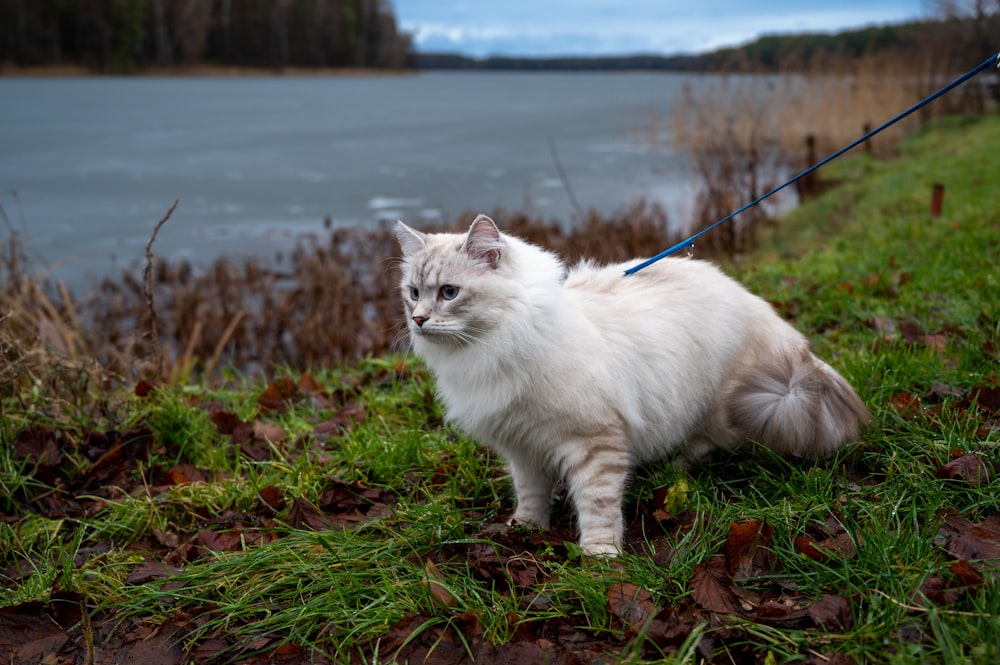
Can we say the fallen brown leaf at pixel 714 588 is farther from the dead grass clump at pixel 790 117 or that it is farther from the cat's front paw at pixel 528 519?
the dead grass clump at pixel 790 117

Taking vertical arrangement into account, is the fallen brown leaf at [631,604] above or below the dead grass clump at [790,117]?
below

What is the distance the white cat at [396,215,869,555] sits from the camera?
2725 millimetres

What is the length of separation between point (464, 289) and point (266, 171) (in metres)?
14.8

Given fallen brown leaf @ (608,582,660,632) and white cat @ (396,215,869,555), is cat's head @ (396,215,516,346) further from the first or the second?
fallen brown leaf @ (608,582,660,632)

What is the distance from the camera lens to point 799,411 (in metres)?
2.76

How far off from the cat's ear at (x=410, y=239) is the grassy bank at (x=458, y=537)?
0.97m

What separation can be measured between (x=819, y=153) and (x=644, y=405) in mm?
13356

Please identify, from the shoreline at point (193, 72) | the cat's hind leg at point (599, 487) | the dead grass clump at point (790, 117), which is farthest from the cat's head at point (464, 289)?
the shoreline at point (193, 72)

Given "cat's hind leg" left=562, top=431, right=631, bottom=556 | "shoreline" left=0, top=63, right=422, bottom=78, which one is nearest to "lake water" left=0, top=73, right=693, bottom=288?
"cat's hind leg" left=562, top=431, right=631, bottom=556

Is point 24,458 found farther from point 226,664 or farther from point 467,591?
point 467,591

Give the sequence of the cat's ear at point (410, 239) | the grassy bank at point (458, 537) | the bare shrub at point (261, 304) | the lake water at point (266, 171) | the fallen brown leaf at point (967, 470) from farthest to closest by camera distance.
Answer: the lake water at point (266, 171), the bare shrub at point (261, 304), the cat's ear at point (410, 239), the fallen brown leaf at point (967, 470), the grassy bank at point (458, 537)

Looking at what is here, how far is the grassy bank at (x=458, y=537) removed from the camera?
2129mm

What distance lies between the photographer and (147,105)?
2927cm

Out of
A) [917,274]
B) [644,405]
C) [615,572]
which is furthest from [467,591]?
[917,274]
